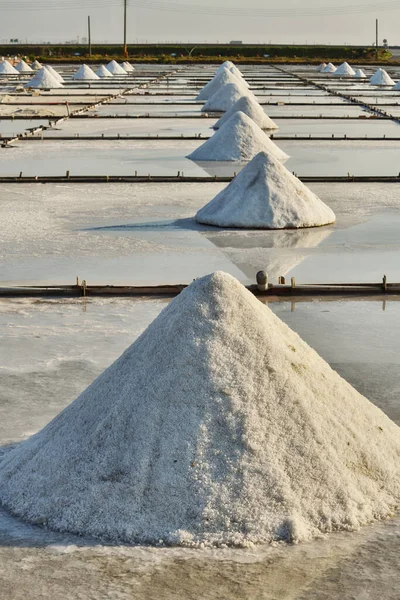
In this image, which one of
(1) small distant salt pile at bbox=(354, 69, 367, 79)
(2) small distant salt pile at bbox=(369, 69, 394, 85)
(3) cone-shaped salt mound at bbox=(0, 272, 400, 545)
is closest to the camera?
(3) cone-shaped salt mound at bbox=(0, 272, 400, 545)

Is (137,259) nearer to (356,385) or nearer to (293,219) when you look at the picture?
(293,219)

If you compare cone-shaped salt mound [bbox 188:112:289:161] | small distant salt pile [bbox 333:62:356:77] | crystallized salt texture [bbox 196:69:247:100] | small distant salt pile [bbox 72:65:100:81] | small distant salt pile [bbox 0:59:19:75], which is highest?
small distant salt pile [bbox 333:62:356:77]

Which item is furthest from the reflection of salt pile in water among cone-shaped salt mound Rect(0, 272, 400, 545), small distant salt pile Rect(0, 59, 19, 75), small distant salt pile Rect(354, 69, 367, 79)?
cone-shaped salt mound Rect(0, 272, 400, 545)

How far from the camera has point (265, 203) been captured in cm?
1270

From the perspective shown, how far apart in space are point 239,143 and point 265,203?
22.2 feet

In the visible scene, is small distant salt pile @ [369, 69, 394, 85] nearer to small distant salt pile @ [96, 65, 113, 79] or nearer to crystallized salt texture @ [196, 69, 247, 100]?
small distant salt pile @ [96, 65, 113, 79]

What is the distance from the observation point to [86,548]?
14.5 ft

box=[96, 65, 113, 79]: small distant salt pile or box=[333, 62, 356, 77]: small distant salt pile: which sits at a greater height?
box=[333, 62, 356, 77]: small distant salt pile

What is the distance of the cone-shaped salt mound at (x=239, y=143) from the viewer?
19.3 meters

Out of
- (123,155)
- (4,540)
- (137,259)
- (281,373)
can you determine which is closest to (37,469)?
(4,540)

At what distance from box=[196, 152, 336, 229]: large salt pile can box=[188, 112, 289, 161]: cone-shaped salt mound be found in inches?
253

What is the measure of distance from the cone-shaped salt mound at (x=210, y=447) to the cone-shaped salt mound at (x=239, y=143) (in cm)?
1436

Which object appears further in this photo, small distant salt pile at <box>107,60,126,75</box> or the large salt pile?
small distant salt pile at <box>107,60,126,75</box>

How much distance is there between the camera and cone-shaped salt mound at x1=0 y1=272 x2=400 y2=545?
4.48 m
